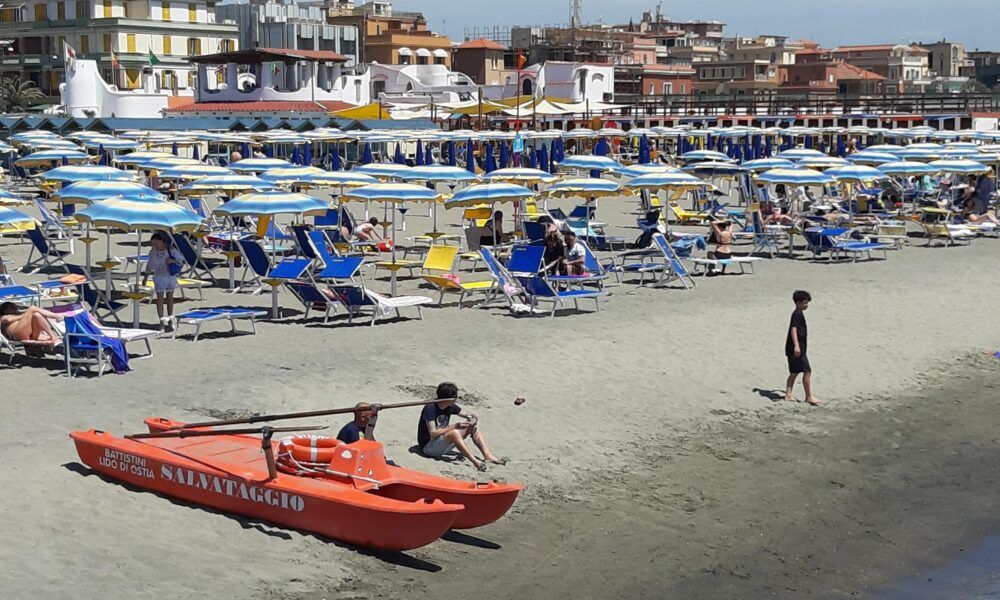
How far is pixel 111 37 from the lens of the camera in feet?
234

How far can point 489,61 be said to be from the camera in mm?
88500

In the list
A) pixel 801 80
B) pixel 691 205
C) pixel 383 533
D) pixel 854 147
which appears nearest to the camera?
pixel 383 533

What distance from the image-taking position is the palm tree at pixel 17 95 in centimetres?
6712

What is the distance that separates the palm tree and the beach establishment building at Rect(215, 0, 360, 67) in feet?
45.9

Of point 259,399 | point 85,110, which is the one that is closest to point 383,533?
point 259,399

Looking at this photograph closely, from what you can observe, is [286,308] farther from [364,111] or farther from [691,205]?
[364,111]

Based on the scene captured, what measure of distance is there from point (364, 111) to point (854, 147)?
19.3 meters

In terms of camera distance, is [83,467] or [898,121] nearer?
[83,467]

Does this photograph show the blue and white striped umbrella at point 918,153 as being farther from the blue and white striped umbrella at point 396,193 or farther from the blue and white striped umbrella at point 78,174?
the blue and white striped umbrella at point 78,174

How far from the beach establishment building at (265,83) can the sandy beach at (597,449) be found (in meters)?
45.7

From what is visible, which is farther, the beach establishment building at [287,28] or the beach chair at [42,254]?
the beach establishment building at [287,28]

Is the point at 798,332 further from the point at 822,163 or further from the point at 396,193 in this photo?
the point at 822,163

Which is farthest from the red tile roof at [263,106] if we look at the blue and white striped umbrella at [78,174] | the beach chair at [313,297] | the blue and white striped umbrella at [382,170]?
the beach chair at [313,297]

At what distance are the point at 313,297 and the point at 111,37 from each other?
6042 cm
